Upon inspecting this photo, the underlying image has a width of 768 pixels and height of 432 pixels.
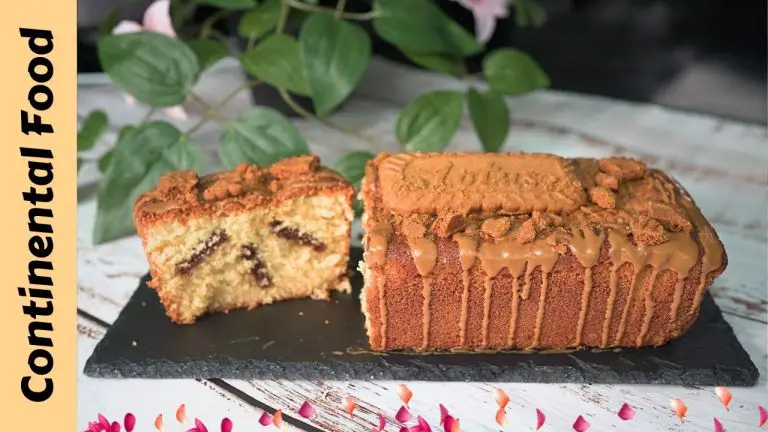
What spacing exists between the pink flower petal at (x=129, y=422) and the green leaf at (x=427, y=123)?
1398 millimetres

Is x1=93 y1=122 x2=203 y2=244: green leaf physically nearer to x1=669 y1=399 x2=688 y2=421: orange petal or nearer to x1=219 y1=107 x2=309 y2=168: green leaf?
x1=219 y1=107 x2=309 y2=168: green leaf

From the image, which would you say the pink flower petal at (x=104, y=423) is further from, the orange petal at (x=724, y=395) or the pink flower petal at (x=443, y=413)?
the orange petal at (x=724, y=395)

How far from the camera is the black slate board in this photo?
7.38 feet

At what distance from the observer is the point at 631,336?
2.32 metres

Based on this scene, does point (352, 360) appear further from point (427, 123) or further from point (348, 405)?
point (427, 123)

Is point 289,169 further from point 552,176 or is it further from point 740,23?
point 740,23

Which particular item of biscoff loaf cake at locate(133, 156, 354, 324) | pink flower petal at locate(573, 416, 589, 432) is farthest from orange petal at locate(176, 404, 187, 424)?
pink flower petal at locate(573, 416, 589, 432)

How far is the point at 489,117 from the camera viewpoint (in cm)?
318

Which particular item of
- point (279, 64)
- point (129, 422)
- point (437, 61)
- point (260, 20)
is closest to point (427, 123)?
point (437, 61)

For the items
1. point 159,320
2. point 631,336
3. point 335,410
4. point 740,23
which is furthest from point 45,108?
point 740,23

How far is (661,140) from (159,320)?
98.0 inches

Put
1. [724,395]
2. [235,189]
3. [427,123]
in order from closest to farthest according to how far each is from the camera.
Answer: [724,395] < [235,189] < [427,123]

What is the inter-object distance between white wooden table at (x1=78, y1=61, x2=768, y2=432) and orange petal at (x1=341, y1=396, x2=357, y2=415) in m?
0.01

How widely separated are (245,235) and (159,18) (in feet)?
3.64
